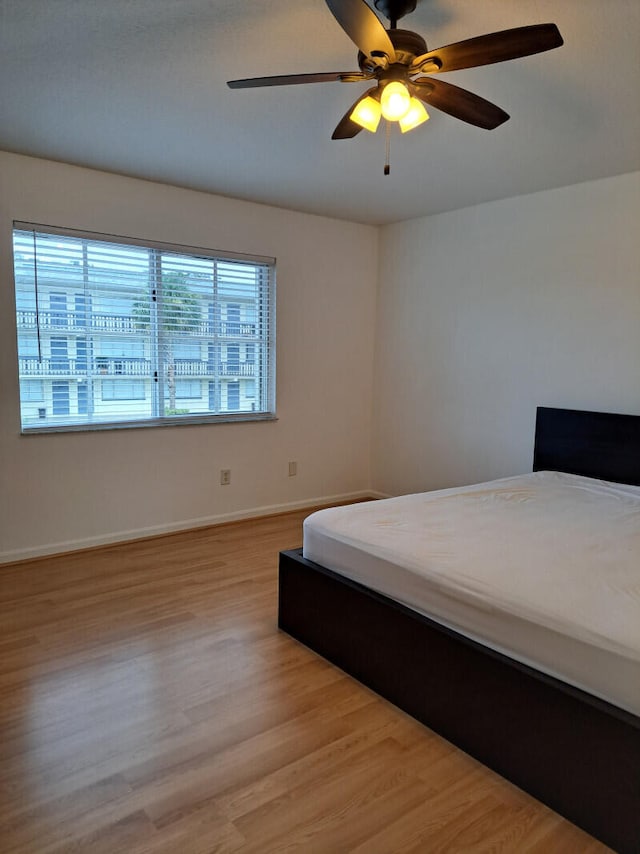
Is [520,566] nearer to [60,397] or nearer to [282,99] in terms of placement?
[282,99]

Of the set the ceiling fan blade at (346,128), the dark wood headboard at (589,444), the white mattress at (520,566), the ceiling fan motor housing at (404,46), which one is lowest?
the white mattress at (520,566)

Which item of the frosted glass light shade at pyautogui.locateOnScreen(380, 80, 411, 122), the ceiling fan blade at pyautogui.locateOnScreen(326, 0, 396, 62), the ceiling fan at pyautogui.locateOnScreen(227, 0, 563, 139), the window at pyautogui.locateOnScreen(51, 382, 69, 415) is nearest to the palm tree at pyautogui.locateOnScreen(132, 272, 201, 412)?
the window at pyautogui.locateOnScreen(51, 382, 69, 415)

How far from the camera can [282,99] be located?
8.19 ft

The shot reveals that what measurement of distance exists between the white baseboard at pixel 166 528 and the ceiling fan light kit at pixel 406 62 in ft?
9.67

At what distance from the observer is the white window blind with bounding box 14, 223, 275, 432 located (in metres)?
3.52

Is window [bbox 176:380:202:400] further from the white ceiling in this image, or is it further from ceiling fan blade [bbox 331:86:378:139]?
ceiling fan blade [bbox 331:86:378:139]

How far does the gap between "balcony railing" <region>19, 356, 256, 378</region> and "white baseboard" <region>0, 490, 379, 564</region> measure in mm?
1085

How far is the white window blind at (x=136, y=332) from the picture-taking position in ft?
11.5

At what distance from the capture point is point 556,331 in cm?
387

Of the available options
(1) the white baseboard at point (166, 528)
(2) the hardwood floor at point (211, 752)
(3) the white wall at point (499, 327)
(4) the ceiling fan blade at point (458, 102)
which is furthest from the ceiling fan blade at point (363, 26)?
(1) the white baseboard at point (166, 528)

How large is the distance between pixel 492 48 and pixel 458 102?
15.2 inches

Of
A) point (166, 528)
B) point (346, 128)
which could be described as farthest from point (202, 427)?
point (346, 128)

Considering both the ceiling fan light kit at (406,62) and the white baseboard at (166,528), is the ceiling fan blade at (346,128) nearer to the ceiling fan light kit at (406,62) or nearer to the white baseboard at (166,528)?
the ceiling fan light kit at (406,62)

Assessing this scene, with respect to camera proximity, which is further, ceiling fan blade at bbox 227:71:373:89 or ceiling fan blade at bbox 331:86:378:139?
ceiling fan blade at bbox 331:86:378:139
